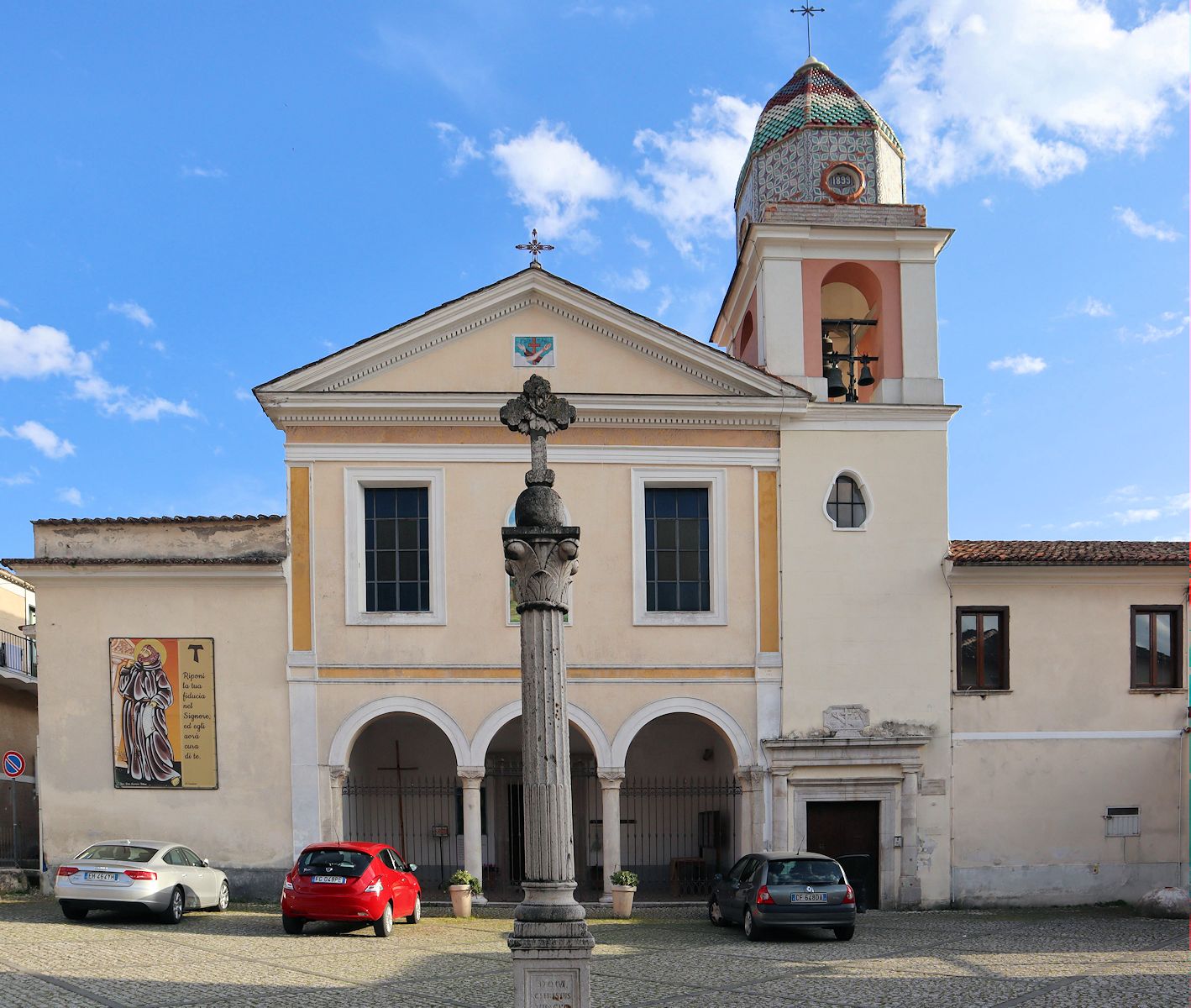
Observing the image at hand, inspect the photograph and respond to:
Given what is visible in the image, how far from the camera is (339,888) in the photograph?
17875 mm

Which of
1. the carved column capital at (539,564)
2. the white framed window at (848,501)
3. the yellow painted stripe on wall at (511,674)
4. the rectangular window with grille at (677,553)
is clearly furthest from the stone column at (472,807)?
the carved column capital at (539,564)

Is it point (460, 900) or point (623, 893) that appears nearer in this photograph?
point (460, 900)

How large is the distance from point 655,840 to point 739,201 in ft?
43.3

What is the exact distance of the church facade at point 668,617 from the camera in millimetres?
22625

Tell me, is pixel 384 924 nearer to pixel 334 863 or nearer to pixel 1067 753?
pixel 334 863

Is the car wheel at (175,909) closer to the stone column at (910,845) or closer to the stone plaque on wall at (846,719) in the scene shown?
the stone plaque on wall at (846,719)

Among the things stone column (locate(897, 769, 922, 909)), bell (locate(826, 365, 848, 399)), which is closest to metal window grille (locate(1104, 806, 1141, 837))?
stone column (locate(897, 769, 922, 909))

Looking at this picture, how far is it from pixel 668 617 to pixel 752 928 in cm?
648

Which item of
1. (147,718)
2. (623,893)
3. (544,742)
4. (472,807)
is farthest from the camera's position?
(472,807)

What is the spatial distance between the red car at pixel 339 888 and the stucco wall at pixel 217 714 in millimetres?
4234

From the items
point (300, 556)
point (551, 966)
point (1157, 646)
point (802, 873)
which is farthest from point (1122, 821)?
point (551, 966)

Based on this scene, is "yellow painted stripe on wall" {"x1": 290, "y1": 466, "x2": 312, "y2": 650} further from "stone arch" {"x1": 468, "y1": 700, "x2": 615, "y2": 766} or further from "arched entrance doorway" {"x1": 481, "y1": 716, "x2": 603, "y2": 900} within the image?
"arched entrance doorway" {"x1": 481, "y1": 716, "x2": 603, "y2": 900}

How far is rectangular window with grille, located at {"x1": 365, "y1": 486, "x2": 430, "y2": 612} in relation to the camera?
23281 millimetres

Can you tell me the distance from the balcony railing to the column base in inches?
874
